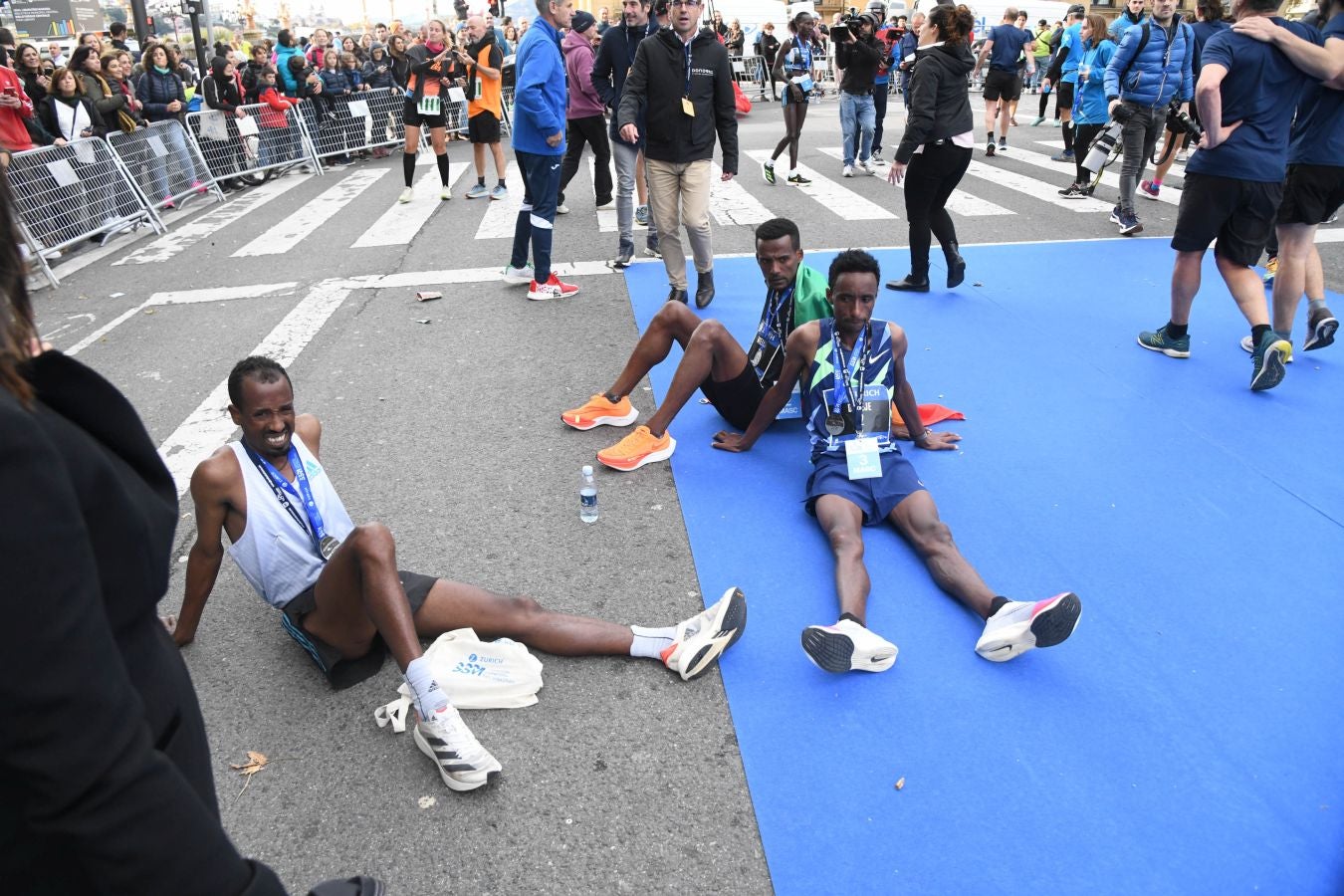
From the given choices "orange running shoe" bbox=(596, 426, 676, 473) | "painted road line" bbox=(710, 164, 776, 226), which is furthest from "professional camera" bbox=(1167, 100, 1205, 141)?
"orange running shoe" bbox=(596, 426, 676, 473)

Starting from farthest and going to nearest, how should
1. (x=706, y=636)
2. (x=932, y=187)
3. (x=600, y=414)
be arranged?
(x=932, y=187) → (x=600, y=414) → (x=706, y=636)

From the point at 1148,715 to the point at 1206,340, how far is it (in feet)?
14.9

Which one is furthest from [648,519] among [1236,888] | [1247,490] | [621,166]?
[621,166]

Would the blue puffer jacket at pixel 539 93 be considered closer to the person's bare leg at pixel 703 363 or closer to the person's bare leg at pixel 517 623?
the person's bare leg at pixel 703 363

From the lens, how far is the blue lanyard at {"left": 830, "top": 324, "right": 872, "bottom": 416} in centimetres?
406

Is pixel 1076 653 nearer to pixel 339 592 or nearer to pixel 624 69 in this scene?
pixel 339 592

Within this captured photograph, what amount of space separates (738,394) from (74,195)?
8799mm

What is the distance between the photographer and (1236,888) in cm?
242

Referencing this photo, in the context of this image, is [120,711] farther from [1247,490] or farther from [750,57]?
[750,57]

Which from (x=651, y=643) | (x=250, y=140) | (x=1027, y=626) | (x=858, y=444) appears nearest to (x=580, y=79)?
(x=858, y=444)

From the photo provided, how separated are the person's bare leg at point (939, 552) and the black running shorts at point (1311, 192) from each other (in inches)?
155

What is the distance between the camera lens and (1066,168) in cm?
1332

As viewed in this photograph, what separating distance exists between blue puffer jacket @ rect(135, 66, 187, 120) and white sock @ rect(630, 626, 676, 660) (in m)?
12.5

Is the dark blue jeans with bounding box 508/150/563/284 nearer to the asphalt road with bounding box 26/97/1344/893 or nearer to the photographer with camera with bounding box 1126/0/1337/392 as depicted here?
the asphalt road with bounding box 26/97/1344/893
